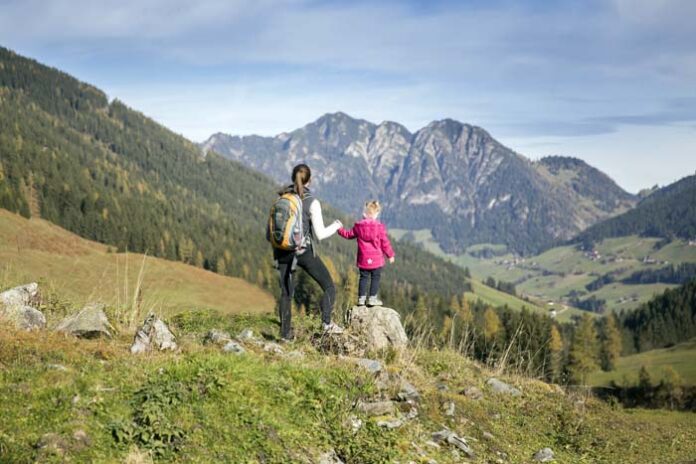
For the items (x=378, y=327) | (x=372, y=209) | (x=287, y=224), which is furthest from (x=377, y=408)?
(x=372, y=209)

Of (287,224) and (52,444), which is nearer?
(52,444)

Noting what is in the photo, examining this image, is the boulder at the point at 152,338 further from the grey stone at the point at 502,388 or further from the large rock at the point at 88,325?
the grey stone at the point at 502,388

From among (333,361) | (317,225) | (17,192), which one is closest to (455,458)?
(333,361)

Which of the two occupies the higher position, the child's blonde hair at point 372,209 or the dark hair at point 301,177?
the dark hair at point 301,177

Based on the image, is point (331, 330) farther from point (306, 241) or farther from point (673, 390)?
point (673, 390)

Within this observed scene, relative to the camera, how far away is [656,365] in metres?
139

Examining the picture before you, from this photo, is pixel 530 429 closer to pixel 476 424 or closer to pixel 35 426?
pixel 476 424

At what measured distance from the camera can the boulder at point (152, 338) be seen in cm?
960

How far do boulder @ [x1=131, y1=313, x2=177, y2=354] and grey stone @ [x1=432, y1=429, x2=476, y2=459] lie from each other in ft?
17.1

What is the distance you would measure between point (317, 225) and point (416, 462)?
5.54 metres

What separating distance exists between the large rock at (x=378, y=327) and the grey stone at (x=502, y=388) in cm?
248

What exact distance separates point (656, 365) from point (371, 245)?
6036 inches

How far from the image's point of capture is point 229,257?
155m

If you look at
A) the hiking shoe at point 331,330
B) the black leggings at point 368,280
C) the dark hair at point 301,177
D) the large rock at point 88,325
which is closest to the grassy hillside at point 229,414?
the large rock at point 88,325
